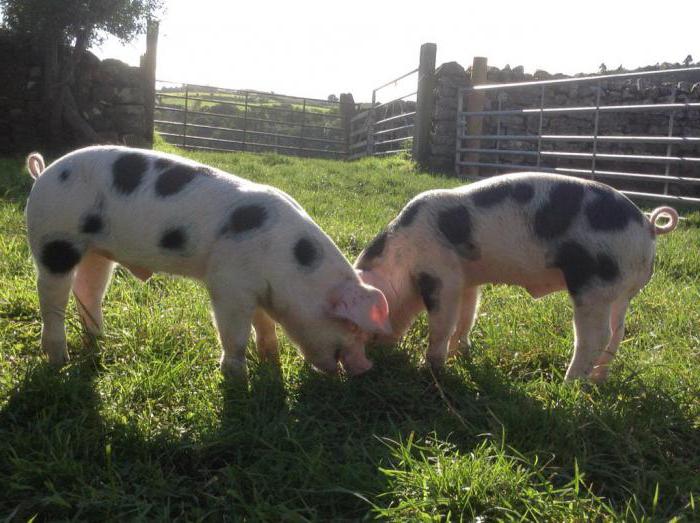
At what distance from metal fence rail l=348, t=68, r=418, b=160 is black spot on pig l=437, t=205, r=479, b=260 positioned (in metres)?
10.2

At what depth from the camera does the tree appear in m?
10.8

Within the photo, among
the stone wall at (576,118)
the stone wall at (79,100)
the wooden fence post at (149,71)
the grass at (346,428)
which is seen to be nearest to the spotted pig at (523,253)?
the grass at (346,428)

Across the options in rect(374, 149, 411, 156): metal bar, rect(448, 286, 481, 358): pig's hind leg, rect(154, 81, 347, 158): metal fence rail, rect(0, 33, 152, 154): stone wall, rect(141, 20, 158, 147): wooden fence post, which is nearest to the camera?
rect(448, 286, 481, 358): pig's hind leg

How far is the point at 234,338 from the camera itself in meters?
3.14

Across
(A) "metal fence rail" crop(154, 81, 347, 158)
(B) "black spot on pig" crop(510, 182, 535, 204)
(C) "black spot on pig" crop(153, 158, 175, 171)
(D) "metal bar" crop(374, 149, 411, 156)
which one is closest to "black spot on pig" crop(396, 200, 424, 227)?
(B) "black spot on pig" crop(510, 182, 535, 204)

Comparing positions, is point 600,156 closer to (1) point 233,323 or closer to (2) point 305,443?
(1) point 233,323

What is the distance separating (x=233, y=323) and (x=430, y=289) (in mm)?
1043

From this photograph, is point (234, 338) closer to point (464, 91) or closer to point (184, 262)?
point (184, 262)

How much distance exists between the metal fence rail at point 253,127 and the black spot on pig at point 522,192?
609 inches

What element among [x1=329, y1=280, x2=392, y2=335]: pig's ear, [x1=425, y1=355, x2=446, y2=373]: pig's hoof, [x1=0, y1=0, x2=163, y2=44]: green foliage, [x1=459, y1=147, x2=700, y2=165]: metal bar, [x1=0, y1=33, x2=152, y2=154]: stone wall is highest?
[x1=0, y1=0, x2=163, y2=44]: green foliage

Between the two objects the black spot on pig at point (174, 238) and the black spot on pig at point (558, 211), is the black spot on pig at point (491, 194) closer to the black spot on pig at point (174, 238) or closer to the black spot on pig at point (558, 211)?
the black spot on pig at point (558, 211)

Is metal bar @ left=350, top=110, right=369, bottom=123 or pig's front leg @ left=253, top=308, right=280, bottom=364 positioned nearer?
pig's front leg @ left=253, top=308, right=280, bottom=364

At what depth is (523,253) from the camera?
3.44m

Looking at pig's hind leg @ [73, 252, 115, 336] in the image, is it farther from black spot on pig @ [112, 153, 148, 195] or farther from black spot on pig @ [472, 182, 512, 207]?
black spot on pig @ [472, 182, 512, 207]
